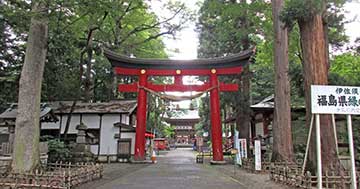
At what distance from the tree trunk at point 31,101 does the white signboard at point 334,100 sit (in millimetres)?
8220

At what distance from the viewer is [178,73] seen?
73.0ft

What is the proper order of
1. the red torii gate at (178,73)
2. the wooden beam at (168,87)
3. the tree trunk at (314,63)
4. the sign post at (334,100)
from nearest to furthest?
the sign post at (334,100), the tree trunk at (314,63), the red torii gate at (178,73), the wooden beam at (168,87)

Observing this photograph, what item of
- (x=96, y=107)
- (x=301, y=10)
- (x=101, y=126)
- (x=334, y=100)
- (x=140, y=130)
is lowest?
(x=140, y=130)

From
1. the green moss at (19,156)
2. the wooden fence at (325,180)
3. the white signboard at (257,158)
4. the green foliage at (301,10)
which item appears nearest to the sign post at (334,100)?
the wooden fence at (325,180)

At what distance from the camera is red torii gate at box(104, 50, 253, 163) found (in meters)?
21.0

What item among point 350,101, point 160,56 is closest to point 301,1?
point 350,101

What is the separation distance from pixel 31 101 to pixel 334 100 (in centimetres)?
898

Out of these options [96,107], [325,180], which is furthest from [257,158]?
[96,107]

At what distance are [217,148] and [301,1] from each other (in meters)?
13.4

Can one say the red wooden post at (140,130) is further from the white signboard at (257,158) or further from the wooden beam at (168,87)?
the white signboard at (257,158)

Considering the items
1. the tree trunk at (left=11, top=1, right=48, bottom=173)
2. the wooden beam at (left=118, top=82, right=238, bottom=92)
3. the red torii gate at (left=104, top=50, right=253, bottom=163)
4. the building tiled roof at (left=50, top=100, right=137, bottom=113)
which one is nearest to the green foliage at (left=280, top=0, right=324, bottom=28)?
the tree trunk at (left=11, top=1, right=48, bottom=173)

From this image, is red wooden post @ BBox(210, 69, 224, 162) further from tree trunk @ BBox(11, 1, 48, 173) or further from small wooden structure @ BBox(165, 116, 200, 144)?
small wooden structure @ BBox(165, 116, 200, 144)

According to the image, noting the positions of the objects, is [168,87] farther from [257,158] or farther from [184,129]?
[184,129]

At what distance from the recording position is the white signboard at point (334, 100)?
7379 millimetres
